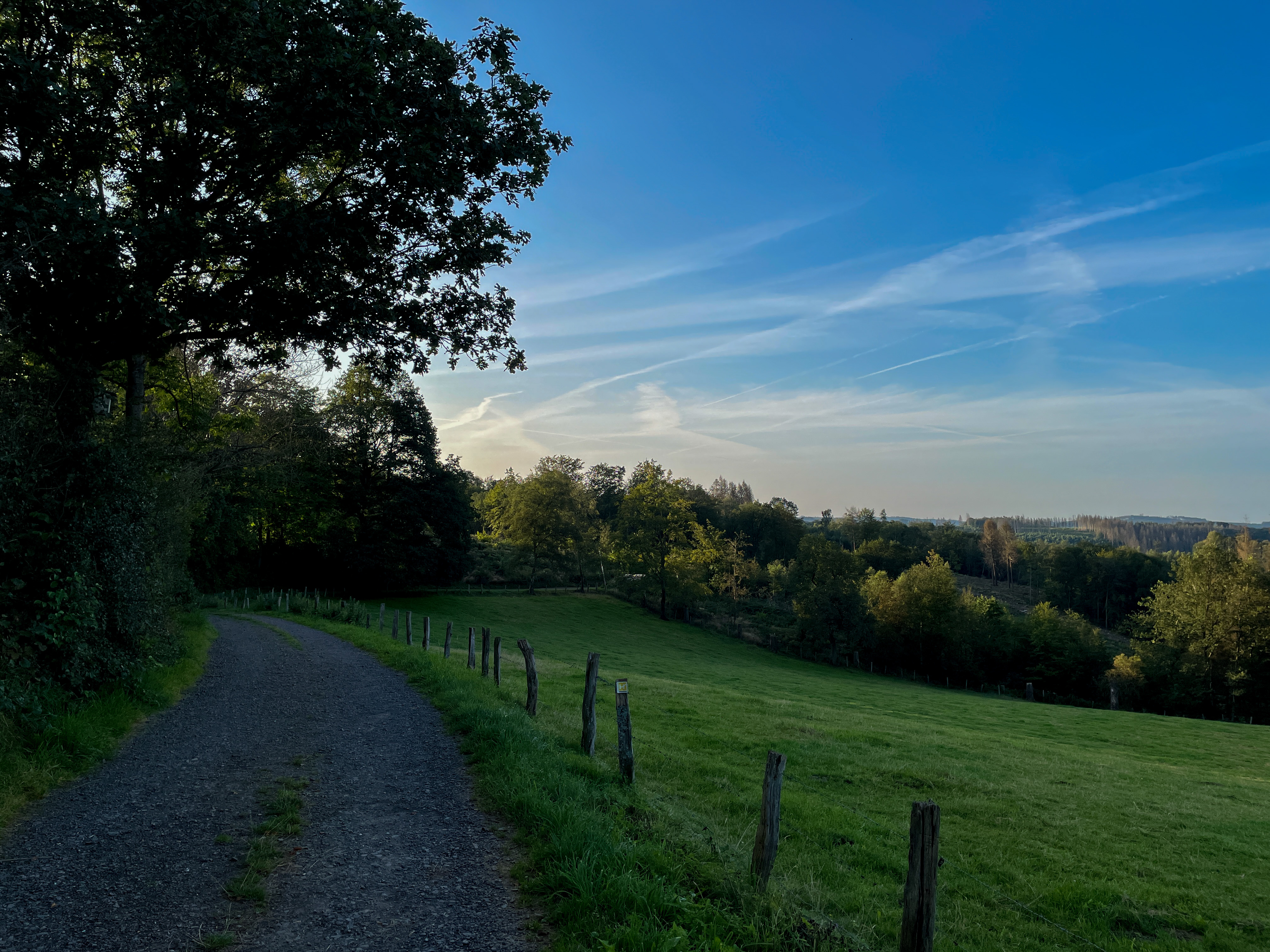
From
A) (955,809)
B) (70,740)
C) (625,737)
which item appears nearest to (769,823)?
(625,737)

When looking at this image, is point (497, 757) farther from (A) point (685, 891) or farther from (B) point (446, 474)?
(B) point (446, 474)

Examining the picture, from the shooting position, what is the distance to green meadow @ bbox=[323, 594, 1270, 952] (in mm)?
8078

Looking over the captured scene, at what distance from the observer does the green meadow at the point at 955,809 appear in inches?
318

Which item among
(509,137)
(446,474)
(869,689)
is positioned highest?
(509,137)

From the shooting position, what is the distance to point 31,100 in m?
9.69

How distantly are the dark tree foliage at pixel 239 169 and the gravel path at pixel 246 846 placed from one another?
6.76 metres

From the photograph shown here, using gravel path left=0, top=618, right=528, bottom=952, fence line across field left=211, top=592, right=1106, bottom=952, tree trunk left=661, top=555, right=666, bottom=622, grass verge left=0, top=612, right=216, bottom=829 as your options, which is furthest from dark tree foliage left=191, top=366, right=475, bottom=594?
gravel path left=0, top=618, right=528, bottom=952

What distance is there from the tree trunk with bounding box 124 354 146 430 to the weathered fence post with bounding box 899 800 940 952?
54.7 feet

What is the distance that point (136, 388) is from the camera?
17.8 metres

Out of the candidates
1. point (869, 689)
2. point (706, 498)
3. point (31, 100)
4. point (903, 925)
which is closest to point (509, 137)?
point (31, 100)

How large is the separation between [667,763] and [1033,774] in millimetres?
10121

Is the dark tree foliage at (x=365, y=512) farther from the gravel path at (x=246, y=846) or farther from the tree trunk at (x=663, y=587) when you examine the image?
the gravel path at (x=246, y=846)

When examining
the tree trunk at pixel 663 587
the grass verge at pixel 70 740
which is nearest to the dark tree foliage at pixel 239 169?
the grass verge at pixel 70 740

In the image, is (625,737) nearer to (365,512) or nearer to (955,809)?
(955,809)
